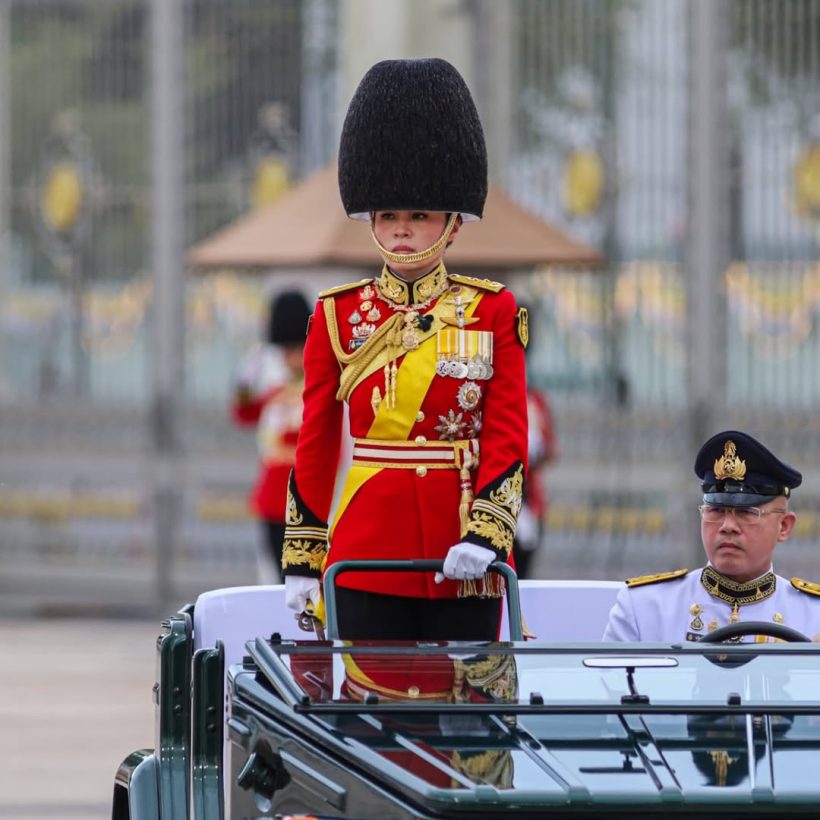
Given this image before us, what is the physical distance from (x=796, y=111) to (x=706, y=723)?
25.7 ft

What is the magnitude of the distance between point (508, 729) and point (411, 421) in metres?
1.42

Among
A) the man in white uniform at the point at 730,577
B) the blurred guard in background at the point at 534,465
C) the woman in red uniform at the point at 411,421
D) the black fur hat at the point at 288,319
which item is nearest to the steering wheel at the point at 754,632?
the man in white uniform at the point at 730,577

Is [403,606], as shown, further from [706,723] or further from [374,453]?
[706,723]

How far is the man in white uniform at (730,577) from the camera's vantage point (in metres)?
4.59

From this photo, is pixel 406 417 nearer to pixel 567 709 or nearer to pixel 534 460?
pixel 567 709

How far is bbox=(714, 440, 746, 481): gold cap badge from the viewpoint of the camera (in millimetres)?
4609

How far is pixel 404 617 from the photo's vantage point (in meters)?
4.70

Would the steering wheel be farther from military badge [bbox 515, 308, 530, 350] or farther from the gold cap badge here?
military badge [bbox 515, 308, 530, 350]

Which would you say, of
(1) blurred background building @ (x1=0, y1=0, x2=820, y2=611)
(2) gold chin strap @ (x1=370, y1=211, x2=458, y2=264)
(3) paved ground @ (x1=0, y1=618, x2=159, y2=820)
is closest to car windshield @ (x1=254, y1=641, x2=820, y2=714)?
(2) gold chin strap @ (x1=370, y1=211, x2=458, y2=264)

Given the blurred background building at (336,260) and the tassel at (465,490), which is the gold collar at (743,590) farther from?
the blurred background building at (336,260)

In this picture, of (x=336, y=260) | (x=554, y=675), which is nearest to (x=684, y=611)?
(x=554, y=675)

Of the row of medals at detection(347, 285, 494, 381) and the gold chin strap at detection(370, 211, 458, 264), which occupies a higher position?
the gold chin strap at detection(370, 211, 458, 264)

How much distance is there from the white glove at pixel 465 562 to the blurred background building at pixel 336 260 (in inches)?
220

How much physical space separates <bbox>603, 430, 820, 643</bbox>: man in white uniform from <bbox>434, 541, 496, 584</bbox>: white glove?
314 millimetres
